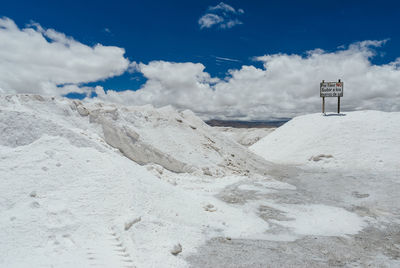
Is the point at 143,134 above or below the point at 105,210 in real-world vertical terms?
above

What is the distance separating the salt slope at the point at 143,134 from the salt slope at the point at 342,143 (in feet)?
17.4

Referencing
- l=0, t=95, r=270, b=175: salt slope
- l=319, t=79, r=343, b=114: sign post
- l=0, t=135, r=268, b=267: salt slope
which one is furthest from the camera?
l=319, t=79, r=343, b=114: sign post

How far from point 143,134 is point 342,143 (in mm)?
14356

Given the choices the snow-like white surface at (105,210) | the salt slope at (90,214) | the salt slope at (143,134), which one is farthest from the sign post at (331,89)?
the salt slope at (90,214)

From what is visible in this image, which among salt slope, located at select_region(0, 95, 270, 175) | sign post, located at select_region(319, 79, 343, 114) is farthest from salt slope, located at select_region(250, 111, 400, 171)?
salt slope, located at select_region(0, 95, 270, 175)

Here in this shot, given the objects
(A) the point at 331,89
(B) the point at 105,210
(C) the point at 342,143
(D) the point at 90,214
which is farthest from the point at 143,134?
(A) the point at 331,89

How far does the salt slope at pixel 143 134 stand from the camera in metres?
12.6

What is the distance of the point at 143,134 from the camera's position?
13875 mm

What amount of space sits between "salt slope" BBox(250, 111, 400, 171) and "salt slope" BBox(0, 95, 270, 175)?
5.30 metres

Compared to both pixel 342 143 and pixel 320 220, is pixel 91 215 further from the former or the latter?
pixel 342 143

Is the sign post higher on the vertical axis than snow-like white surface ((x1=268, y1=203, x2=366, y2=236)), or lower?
higher

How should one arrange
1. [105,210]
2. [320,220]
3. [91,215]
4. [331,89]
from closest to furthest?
[91,215] → [105,210] → [320,220] → [331,89]

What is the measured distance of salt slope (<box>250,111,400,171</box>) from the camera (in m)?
16.8

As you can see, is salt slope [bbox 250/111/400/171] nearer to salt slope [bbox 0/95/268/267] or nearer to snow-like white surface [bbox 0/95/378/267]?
snow-like white surface [bbox 0/95/378/267]
